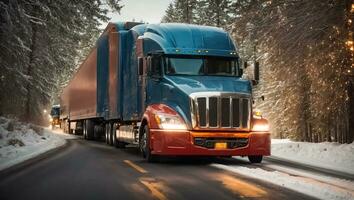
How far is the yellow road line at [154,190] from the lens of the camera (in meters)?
7.74

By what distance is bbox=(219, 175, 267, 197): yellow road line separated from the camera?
809cm

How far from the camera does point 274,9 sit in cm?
1930

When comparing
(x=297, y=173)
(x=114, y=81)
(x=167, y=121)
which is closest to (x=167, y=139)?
(x=167, y=121)

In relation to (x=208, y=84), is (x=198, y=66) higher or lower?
higher

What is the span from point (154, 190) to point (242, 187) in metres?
1.51

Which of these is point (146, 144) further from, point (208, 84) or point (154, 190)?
point (154, 190)

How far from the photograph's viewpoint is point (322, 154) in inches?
633

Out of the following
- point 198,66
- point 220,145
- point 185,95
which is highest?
point 198,66

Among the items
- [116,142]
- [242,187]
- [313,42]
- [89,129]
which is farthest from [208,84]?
[89,129]

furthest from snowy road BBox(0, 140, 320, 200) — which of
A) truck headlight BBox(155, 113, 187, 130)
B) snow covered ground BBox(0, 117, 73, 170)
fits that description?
snow covered ground BBox(0, 117, 73, 170)

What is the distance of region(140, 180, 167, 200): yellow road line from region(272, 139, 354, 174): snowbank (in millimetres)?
5287

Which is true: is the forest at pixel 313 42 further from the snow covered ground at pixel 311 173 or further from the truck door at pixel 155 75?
the truck door at pixel 155 75

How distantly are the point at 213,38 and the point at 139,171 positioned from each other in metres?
5.13

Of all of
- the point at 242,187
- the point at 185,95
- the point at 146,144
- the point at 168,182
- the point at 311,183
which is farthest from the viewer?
the point at 146,144
